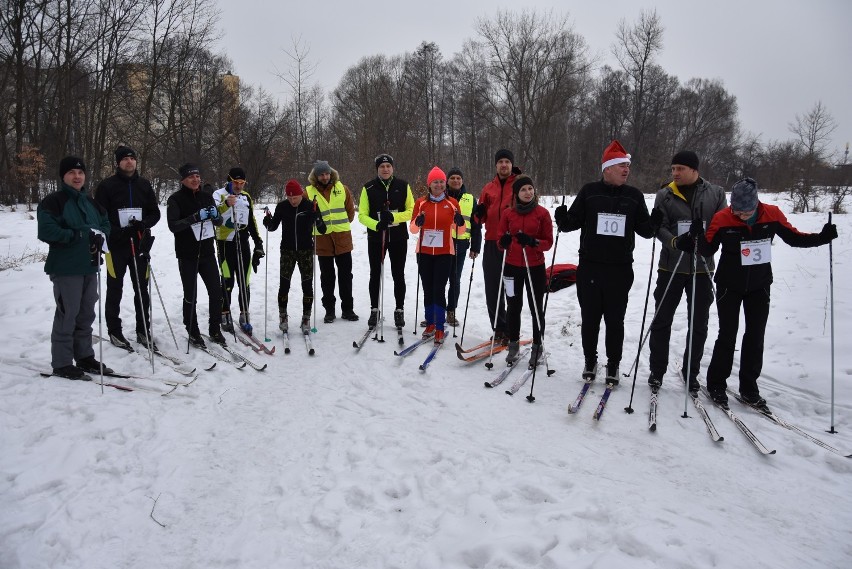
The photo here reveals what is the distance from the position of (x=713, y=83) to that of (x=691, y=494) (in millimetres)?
49880

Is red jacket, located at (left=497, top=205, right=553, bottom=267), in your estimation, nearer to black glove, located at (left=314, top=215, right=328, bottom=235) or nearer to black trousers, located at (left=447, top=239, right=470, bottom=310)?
black trousers, located at (left=447, top=239, right=470, bottom=310)

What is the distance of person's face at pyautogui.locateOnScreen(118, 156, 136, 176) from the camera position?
16.5ft

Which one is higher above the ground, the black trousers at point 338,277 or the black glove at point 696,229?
the black glove at point 696,229

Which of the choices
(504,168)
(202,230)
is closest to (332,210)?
(202,230)

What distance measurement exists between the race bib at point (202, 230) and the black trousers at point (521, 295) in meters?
3.60

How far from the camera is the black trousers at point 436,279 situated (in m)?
5.95

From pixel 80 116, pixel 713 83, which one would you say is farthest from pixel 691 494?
pixel 713 83

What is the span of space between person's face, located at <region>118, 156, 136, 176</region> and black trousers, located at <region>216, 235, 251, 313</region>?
1.36m

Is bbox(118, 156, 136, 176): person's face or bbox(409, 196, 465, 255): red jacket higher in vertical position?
bbox(118, 156, 136, 176): person's face

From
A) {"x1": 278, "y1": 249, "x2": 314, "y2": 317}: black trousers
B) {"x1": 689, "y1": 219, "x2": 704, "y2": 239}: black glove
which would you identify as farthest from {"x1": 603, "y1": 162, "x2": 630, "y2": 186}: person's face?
{"x1": 278, "y1": 249, "x2": 314, "y2": 317}: black trousers

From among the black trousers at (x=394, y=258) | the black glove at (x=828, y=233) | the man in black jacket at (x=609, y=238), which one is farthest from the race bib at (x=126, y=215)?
the black glove at (x=828, y=233)

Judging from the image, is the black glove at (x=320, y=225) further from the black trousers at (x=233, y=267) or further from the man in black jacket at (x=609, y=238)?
the man in black jacket at (x=609, y=238)

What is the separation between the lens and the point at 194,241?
5.49m

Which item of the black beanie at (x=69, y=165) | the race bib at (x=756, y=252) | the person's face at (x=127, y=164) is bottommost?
the race bib at (x=756, y=252)
